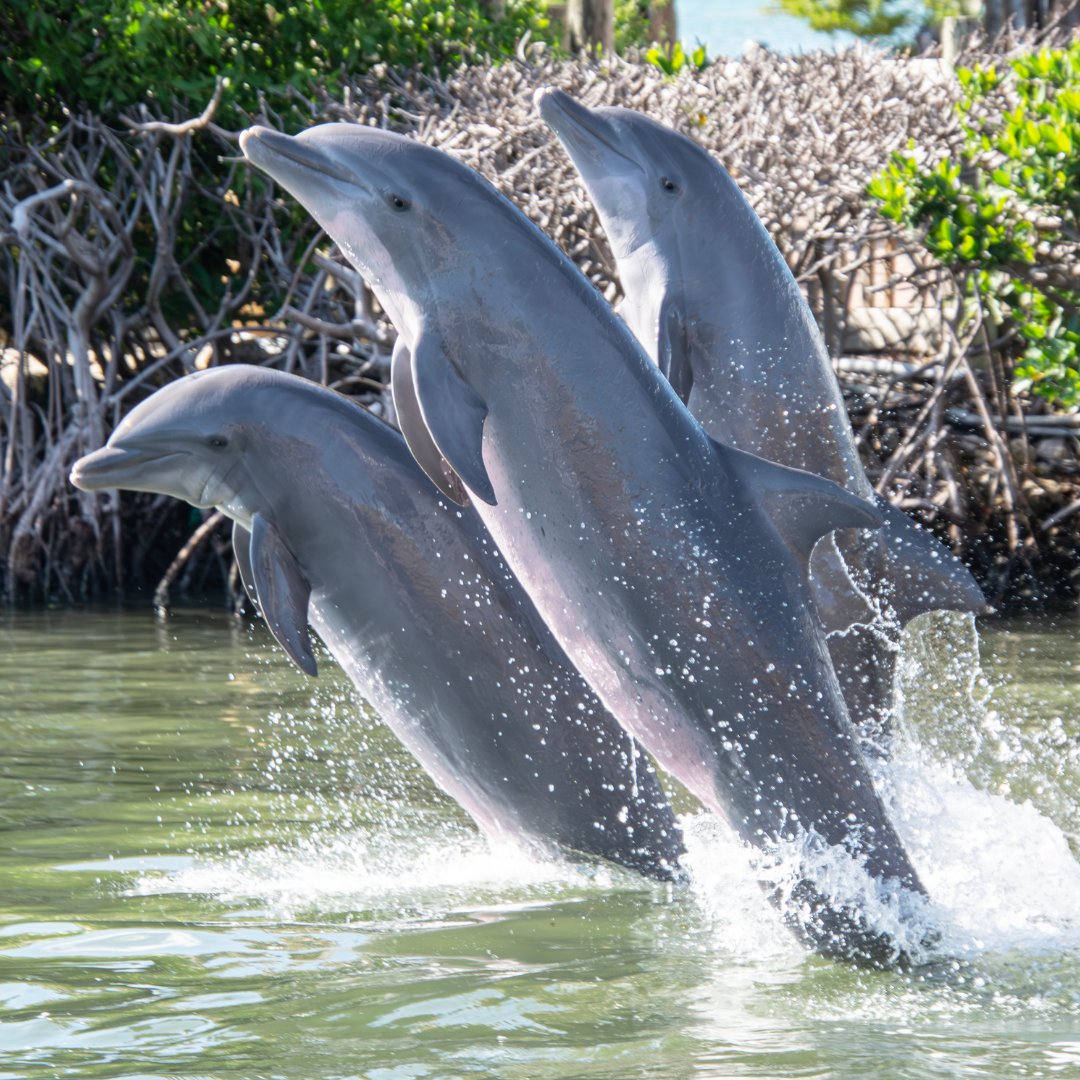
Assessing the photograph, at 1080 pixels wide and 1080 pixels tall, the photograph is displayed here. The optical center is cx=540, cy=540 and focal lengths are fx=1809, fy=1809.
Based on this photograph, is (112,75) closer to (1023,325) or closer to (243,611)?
(243,611)

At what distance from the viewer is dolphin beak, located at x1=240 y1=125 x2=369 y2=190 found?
5254mm

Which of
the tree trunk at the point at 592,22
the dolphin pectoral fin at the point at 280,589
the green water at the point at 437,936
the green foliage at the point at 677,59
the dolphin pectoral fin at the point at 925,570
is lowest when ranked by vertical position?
the green water at the point at 437,936

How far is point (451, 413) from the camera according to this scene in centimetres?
495

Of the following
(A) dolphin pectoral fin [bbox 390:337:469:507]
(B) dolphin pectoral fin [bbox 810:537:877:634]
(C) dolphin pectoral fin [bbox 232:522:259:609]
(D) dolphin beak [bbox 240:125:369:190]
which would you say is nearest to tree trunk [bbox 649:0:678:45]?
(B) dolphin pectoral fin [bbox 810:537:877:634]

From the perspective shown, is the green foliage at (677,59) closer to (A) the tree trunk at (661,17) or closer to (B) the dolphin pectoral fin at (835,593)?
(B) the dolphin pectoral fin at (835,593)

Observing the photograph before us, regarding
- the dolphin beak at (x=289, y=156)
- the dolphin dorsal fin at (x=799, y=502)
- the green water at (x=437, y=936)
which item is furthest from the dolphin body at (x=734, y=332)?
the dolphin beak at (x=289, y=156)

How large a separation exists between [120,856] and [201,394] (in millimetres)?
1853

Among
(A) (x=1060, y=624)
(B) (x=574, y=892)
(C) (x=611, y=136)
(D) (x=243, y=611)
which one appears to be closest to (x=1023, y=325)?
(A) (x=1060, y=624)

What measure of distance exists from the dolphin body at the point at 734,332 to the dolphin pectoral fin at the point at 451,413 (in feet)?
4.33

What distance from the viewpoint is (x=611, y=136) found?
6.45 meters

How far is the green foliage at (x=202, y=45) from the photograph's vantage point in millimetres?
15195

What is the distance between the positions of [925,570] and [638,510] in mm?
1158

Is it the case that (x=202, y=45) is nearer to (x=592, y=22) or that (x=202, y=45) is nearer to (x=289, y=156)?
(x=592, y=22)

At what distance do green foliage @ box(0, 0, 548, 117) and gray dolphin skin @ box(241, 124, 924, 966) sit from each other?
411 inches
